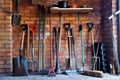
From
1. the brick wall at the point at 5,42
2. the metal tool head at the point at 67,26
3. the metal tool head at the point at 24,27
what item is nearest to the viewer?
the brick wall at the point at 5,42

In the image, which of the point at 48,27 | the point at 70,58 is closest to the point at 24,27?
the point at 48,27

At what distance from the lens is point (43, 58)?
173 inches

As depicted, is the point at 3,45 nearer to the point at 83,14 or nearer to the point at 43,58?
the point at 43,58

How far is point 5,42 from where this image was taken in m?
4.07

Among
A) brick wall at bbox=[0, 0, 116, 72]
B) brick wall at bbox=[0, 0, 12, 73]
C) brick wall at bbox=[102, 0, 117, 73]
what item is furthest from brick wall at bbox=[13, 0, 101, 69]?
brick wall at bbox=[0, 0, 12, 73]

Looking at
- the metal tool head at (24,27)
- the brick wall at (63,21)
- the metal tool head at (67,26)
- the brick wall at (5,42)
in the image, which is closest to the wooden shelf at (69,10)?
the brick wall at (63,21)

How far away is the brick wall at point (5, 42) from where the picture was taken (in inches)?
159

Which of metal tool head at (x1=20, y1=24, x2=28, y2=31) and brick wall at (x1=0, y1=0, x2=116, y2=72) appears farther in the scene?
metal tool head at (x1=20, y1=24, x2=28, y2=31)

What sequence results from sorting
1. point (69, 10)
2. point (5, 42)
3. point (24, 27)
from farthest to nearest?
point (24, 27) < point (69, 10) < point (5, 42)

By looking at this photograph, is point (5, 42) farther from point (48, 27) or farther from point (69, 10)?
point (69, 10)

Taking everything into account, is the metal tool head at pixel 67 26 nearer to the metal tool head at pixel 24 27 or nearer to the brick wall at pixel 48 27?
the brick wall at pixel 48 27

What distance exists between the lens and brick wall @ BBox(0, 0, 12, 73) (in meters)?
4.05

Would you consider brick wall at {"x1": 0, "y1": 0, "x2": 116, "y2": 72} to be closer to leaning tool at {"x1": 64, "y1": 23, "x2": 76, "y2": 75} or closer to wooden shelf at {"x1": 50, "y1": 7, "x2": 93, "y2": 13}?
leaning tool at {"x1": 64, "y1": 23, "x2": 76, "y2": 75}

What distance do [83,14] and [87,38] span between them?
512 millimetres
